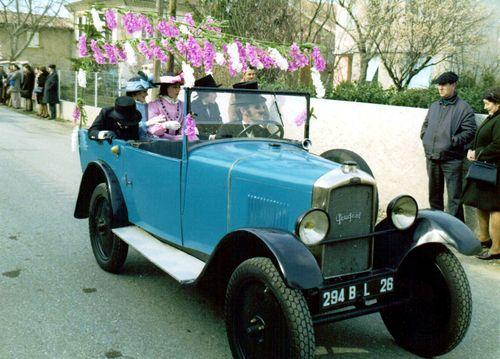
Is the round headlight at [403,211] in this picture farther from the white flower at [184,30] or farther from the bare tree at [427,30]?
the bare tree at [427,30]

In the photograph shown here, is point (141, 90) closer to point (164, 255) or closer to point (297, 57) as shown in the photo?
point (297, 57)

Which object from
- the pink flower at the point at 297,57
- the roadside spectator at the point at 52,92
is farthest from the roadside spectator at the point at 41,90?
the pink flower at the point at 297,57

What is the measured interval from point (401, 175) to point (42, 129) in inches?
471

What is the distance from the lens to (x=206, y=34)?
17.2ft

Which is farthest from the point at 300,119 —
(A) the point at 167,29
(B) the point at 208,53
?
(A) the point at 167,29

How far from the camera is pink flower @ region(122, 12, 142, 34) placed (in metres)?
5.27

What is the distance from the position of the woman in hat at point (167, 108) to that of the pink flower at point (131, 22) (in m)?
0.64

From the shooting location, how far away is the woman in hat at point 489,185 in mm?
6016

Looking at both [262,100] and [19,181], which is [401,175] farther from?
[19,181]

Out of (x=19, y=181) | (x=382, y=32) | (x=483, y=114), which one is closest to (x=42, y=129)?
(x=19, y=181)

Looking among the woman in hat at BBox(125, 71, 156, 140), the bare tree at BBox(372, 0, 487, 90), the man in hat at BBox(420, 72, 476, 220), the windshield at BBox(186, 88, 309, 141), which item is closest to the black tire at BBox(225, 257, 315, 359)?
the windshield at BBox(186, 88, 309, 141)

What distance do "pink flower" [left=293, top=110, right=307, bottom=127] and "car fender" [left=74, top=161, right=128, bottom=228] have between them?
1716 mm

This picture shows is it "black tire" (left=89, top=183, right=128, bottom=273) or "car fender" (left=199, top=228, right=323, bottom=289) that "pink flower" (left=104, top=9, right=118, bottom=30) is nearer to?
"black tire" (left=89, top=183, right=128, bottom=273)

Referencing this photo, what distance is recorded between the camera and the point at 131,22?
5277mm
